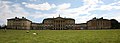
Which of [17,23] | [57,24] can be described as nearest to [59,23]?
[57,24]

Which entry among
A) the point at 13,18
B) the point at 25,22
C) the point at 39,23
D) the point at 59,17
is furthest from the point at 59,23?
the point at 13,18

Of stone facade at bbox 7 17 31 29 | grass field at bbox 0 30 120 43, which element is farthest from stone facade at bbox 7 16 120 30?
grass field at bbox 0 30 120 43

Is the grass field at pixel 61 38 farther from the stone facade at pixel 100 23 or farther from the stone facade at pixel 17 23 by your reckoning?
the stone facade at pixel 17 23

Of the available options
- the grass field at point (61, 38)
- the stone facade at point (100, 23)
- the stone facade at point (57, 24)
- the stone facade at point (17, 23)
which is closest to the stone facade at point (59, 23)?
the stone facade at point (57, 24)

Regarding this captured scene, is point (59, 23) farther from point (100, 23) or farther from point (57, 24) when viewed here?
point (100, 23)

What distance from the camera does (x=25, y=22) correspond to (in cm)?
16675

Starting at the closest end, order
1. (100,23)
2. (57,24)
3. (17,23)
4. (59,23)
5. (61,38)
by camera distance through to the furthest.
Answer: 1. (61,38)
2. (100,23)
3. (17,23)
4. (59,23)
5. (57,24)

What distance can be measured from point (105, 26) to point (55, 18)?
42.9 metres

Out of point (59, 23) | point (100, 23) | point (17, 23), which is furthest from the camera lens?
point (59, 23)

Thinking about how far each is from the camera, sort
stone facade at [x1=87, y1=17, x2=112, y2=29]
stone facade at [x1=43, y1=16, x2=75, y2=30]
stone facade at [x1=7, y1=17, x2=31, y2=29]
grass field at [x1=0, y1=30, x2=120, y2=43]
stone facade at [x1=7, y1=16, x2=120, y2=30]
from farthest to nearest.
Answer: stone facade at [x1=43, y1=16, x2=75, y2=30]
stone facade at [x1=7, y1=17, x2=31, y2=29]
stone facade at [x1=7, y1=16, x2=120, y2=30]
stone facade at [x1=87, y1=17, x2=112, y2=29]
grass field at [x1=0, y1=30, x2=120, y2=43]

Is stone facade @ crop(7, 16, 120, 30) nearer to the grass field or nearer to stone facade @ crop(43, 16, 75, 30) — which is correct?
stone facade @ crop(43, 16, 75, 30)

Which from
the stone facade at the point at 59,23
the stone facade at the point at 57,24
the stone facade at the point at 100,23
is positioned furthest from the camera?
the stone facade at the point at 59,23

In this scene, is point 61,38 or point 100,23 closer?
point 61,38

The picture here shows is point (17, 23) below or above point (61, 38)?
below
